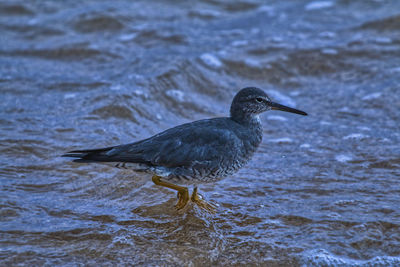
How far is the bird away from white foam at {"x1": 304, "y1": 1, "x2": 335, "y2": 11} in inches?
301

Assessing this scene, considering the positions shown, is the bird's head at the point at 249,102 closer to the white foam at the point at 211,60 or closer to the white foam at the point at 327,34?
the white foam at the point at 211,60

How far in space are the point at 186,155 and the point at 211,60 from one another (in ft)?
15.7

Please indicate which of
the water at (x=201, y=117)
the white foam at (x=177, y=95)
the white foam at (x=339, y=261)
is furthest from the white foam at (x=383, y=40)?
the white foam at (x=339, y=261)

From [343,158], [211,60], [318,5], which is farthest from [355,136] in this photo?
[318,5]

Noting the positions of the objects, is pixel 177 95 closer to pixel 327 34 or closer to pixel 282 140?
pixel 282 140

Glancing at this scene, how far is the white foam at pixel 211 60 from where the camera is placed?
32.0 feet

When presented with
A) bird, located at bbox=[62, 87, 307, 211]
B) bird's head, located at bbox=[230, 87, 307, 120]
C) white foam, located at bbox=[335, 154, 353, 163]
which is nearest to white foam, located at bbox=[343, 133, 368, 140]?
white foam, located at bbox=[335, 154, 353, 163]

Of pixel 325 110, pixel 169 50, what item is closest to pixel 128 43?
pixel 169 50

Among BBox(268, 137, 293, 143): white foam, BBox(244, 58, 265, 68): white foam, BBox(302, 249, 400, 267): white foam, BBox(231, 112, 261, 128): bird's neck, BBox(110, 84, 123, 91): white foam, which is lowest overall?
BBox(268, 137, 293, 143): white foam

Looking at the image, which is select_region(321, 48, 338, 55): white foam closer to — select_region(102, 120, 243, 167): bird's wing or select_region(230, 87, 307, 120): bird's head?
select_region(230, 87, 307, 120): bird's head

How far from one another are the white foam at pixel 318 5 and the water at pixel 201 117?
0.05 meters

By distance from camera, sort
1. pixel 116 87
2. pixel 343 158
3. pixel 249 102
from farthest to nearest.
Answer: pixel 116 87, pixel 343 158, pixel 249 102

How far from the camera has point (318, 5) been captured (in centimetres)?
1248

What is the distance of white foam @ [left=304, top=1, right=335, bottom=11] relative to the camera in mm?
12383
